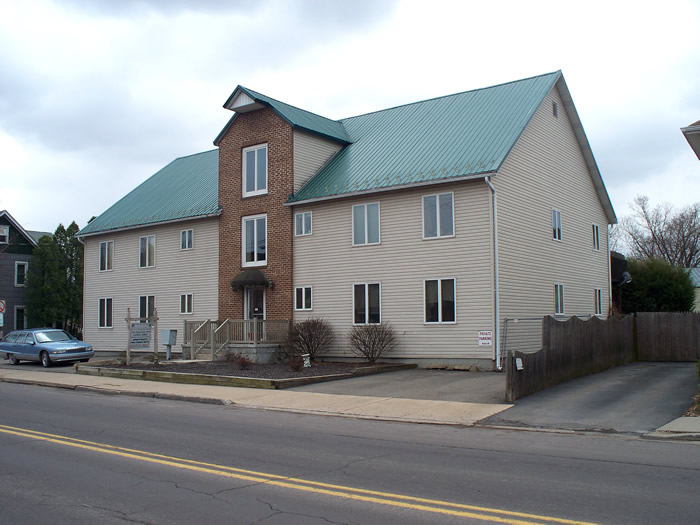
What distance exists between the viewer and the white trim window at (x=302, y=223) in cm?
2567

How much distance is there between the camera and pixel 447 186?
22.0 m

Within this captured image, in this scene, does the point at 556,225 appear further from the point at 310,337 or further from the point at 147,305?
the point at 147,305

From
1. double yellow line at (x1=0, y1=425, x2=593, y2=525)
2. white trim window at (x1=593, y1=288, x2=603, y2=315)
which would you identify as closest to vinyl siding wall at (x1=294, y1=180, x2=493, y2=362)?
white trim window at (x1=593, y1=288, x2=603, y2=315)

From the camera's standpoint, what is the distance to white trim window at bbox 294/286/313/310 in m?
25.4

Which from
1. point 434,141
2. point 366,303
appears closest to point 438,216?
point 434,141

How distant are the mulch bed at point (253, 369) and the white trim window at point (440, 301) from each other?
9.94 ft

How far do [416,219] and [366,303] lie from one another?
361 centimetres

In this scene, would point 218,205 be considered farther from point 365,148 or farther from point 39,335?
point 39,335

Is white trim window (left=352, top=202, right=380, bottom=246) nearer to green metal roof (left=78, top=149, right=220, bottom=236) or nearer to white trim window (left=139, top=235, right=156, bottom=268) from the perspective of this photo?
green metal roof (left=78, top=149, right=220, bottom=236)

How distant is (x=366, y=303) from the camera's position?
78.1 feet

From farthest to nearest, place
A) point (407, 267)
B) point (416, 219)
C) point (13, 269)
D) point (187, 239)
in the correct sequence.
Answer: point (13, 269) → point (187, 239) → point (407, 267) → point (416, 219)

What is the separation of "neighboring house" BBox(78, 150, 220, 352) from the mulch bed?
518 cm

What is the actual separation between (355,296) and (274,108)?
8.38 metres

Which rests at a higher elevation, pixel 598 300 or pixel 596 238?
pixel 596 238
